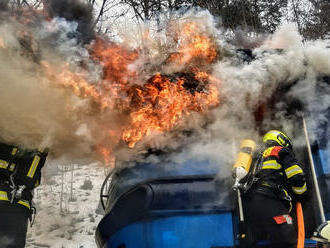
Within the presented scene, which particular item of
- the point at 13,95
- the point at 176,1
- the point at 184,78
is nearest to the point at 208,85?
the point at 184,78

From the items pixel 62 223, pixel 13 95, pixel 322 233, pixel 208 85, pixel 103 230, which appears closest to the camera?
pixel 322 233

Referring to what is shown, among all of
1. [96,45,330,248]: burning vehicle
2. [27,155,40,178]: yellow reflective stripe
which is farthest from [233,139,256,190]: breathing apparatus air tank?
[27,155,40,178]: yellow reflective stripe

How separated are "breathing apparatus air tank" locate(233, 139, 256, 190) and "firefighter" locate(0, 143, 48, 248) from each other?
2398mm

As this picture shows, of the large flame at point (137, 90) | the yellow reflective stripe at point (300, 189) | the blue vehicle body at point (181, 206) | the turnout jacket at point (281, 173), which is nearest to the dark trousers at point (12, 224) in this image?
the blue vehicle body at point (181, 206)

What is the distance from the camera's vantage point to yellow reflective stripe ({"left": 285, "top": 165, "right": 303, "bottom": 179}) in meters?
3.16

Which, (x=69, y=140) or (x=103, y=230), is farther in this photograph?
(x=69, y=140)

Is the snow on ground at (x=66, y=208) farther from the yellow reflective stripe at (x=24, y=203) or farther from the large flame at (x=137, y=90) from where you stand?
→ the large flame at (x=137, y=90)

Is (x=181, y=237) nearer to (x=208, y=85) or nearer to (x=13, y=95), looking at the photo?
(x=208, y=85)

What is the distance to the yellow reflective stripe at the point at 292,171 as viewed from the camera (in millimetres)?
3160

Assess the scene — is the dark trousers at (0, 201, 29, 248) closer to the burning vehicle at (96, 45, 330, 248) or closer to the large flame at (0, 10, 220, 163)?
the burning vehicle at (96, 45, 330, 248)

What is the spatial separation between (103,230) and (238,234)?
1.29 meters

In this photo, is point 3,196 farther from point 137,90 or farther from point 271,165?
point 271,165

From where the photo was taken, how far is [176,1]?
34.9ft

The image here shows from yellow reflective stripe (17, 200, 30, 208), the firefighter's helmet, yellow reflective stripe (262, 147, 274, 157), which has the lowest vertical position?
yellow reflective stripe (17, 200, 30, 208)
